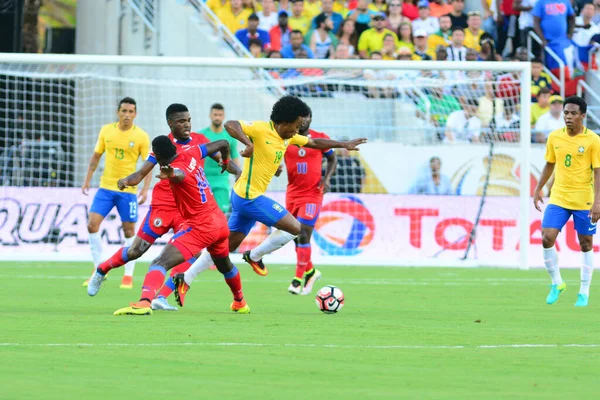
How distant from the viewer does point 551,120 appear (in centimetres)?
2277

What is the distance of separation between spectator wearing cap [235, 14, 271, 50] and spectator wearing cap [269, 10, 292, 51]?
0.11 metres

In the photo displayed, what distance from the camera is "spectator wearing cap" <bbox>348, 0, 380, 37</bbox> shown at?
82.0 feet

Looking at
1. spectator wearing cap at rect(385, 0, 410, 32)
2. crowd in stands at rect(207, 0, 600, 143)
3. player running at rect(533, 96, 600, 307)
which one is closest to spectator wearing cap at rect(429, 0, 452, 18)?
crowd in stands at rect(207, 0, 600, 143)

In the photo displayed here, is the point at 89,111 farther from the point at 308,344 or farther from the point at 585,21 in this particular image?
the point at 308,344

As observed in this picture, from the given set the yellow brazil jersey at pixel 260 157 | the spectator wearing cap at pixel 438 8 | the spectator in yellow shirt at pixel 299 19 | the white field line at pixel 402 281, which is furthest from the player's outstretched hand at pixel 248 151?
the spectator wearing cap at pixel 438 8

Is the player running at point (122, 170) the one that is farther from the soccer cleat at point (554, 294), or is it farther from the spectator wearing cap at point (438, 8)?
the spectator wearing cap at point (438, 8)

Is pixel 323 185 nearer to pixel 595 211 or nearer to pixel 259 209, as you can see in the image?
pixel 259 209

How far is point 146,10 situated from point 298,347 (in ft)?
61.3

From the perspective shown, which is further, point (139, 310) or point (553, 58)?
point (553, 58)

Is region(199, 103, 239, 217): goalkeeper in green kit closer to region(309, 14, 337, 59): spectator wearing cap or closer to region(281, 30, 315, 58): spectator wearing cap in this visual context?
region(281, 30, 315, 58): spectator wearing cap

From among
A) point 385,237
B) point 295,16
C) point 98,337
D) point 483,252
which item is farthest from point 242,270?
point 98,337

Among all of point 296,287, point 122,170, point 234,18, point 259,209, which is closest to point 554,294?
point 296,287

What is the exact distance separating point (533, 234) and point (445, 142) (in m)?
2.72

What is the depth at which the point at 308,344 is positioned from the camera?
8438 millimetres
